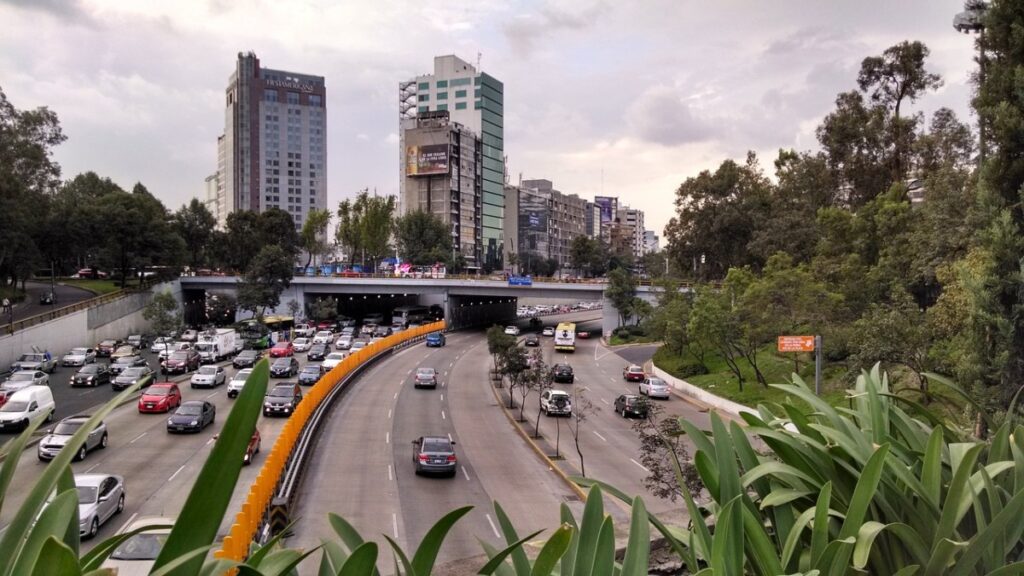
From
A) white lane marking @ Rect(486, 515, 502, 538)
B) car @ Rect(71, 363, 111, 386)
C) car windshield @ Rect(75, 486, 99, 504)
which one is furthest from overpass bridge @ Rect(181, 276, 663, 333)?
car windshield @ Rect(75, 486, 99, 504)

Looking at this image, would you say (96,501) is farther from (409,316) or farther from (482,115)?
(482,115)

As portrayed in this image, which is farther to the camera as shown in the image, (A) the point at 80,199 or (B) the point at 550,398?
(A) the point at 80,199

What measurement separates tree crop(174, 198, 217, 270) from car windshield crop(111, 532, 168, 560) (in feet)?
279

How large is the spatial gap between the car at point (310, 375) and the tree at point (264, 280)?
3074cm

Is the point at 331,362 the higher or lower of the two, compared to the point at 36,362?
lower

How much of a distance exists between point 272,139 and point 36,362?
13671 cm

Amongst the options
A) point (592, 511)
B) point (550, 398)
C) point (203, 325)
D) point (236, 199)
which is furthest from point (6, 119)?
point (236, 199)

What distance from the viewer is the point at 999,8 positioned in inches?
651

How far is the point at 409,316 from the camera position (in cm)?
8825

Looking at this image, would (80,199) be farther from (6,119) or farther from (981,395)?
(981,395)

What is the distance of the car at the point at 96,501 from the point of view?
53.3ft

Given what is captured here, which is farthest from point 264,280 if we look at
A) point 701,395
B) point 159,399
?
point 701,395

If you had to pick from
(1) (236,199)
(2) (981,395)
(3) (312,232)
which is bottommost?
(2) (981,395)

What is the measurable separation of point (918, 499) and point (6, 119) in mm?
64797
